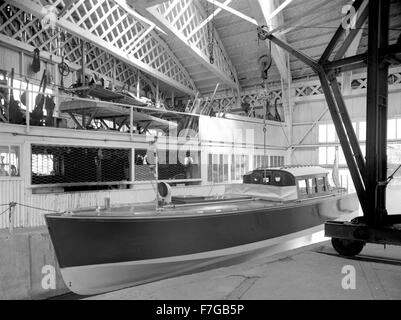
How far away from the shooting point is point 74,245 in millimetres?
6020

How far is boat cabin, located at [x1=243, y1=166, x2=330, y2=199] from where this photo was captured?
29.3ft

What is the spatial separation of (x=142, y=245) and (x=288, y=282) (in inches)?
126

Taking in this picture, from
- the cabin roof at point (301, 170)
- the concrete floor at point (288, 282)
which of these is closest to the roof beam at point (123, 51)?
the cabin roof at point (301, 170)

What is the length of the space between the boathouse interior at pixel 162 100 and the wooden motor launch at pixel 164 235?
1153 mm

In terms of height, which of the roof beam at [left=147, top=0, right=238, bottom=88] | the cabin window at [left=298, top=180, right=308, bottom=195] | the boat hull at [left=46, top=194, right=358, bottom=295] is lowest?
the boat hull at [left=46, top=194, right=358, bottom=295]

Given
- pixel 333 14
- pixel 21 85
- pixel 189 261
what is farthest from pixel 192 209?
pixel 333 14

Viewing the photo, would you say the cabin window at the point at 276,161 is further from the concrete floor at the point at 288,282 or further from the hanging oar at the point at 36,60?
the concrete floor at the point at 288,282

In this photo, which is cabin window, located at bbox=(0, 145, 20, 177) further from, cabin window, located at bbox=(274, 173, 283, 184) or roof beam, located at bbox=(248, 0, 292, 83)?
roof beam, located at bbox=(248, 0, 292, 83)

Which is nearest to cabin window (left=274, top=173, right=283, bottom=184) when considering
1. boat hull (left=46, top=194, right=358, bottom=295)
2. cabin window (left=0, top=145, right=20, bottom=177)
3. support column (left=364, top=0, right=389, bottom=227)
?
boat hull (left=46, top=194, right=358, bottom=295)

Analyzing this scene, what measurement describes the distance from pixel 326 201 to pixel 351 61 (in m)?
5.86

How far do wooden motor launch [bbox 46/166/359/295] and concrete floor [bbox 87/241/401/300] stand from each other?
2.02 metres

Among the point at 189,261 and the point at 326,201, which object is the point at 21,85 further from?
the point at 326,201

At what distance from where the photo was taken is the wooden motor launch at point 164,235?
6.05 m

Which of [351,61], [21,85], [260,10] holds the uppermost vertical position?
[260,10]
